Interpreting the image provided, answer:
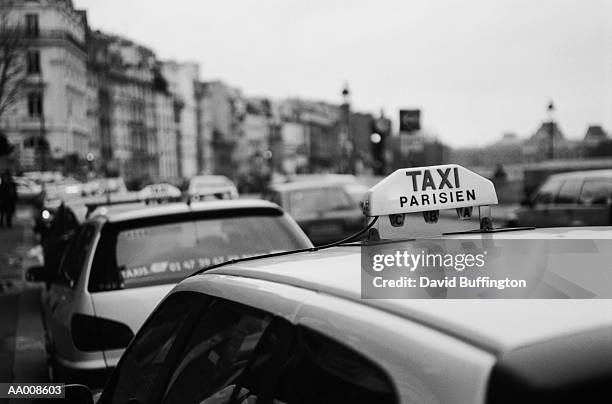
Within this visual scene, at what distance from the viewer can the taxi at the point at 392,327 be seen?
1.56 meters

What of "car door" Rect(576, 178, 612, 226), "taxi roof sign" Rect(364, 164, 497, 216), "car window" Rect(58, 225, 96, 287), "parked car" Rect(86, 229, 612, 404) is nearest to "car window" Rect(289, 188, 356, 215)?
"car door" Rect(576, 178, 612, 226)

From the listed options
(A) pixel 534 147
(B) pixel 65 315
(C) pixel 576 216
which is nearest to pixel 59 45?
(C) pixel 576 216

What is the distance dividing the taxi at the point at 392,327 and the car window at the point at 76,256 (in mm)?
3088

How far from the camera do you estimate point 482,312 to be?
5.93 ft

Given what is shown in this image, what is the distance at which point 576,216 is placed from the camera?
16938 mm

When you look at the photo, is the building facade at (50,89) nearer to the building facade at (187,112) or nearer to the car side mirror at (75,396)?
the car side mirror at (75,396)

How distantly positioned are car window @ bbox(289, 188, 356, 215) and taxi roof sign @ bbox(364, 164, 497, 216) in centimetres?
1631

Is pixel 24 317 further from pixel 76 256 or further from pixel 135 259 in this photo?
pixel 135 259

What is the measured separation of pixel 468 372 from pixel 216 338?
4.36 feet

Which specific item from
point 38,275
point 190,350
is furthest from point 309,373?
point 38,275

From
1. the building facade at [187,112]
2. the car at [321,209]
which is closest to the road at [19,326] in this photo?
the car at [321,209]

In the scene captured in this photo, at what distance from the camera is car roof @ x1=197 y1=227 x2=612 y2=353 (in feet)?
5.31

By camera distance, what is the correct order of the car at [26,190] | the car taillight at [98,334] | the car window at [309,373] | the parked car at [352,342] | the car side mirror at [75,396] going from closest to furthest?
the parked car at [352,342] < the car window at [309,373] < the car side mirror at [75,396] < the car taillight at [98,334] < the car at [26,190]

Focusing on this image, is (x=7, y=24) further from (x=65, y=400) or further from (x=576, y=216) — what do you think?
(x=65, y=400)
